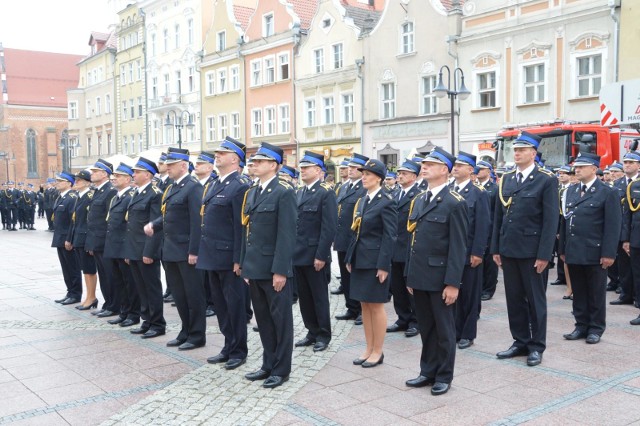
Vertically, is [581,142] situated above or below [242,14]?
below

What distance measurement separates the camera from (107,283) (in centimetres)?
955

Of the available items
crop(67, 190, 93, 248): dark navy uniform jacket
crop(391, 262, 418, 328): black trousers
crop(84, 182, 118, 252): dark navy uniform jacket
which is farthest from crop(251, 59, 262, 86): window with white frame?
crop(391, 262, 418, 328): black trousers

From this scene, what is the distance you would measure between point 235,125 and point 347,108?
32.8 feet

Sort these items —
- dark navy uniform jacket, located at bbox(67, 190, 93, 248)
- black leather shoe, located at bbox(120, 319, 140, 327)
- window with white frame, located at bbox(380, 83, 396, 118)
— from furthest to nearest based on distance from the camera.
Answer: window with white frame, located at bbox(380, 83, 396, 118) < dark navy uniform jacket, located at bbox(67, 190, 93, 248) < black leather shoe, located at bbox(120, 319, 140, 327)

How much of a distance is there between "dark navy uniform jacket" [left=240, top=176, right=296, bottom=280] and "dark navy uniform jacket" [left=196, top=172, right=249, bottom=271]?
589mm

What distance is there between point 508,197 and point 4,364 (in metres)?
5.59

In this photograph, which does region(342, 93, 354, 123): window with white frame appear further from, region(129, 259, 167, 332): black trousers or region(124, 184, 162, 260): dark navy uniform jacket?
region(129, 259, 167, 332): black trousers

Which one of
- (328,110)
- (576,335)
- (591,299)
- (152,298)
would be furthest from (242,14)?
(576,335)

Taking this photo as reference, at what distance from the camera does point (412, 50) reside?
95.9ft

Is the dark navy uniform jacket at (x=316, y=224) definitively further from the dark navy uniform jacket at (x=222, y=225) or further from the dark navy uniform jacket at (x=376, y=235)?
the dark navy uniform jacket at (x=222, y=225)

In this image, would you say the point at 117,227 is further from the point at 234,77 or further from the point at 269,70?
the point at 234,77

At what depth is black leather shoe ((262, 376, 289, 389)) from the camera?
6.08m

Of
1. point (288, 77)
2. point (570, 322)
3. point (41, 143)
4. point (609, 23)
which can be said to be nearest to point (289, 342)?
point (570, 322)

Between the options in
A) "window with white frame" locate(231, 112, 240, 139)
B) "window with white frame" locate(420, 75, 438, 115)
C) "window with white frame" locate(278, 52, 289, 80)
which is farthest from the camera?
"window with white frame" locate(231, 112, 240, 139)
